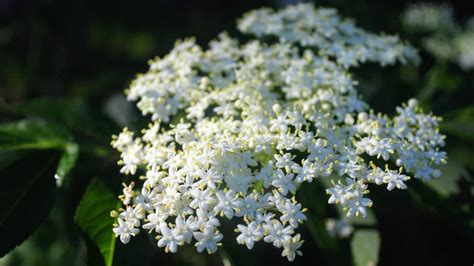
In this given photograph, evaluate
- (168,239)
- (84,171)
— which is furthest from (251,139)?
(84,171)

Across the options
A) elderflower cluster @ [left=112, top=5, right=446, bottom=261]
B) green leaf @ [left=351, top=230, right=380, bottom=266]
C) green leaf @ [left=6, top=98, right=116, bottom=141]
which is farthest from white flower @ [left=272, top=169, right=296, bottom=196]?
green leaf @ [left=6, top=98, right=116, bottom=141]

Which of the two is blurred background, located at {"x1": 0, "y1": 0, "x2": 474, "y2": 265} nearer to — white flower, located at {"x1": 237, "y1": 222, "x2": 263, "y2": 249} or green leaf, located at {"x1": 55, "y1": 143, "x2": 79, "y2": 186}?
green leaf, located at {"x1": 55, "y1": 143, "x2": 79, "y2": 186}

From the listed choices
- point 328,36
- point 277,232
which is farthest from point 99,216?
point 328,36

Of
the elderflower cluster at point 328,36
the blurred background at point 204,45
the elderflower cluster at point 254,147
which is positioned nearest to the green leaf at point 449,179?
the blurred background at point 204,45

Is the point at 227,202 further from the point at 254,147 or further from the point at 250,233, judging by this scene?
the point at 254,147

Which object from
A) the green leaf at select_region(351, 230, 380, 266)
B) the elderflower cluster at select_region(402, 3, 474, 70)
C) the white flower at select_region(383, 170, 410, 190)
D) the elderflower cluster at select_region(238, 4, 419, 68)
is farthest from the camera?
the elderflower cluster at select_region(402, 3, 474, 70)

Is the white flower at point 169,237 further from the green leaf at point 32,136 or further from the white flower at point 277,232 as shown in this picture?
the green leaf at point 32,136
